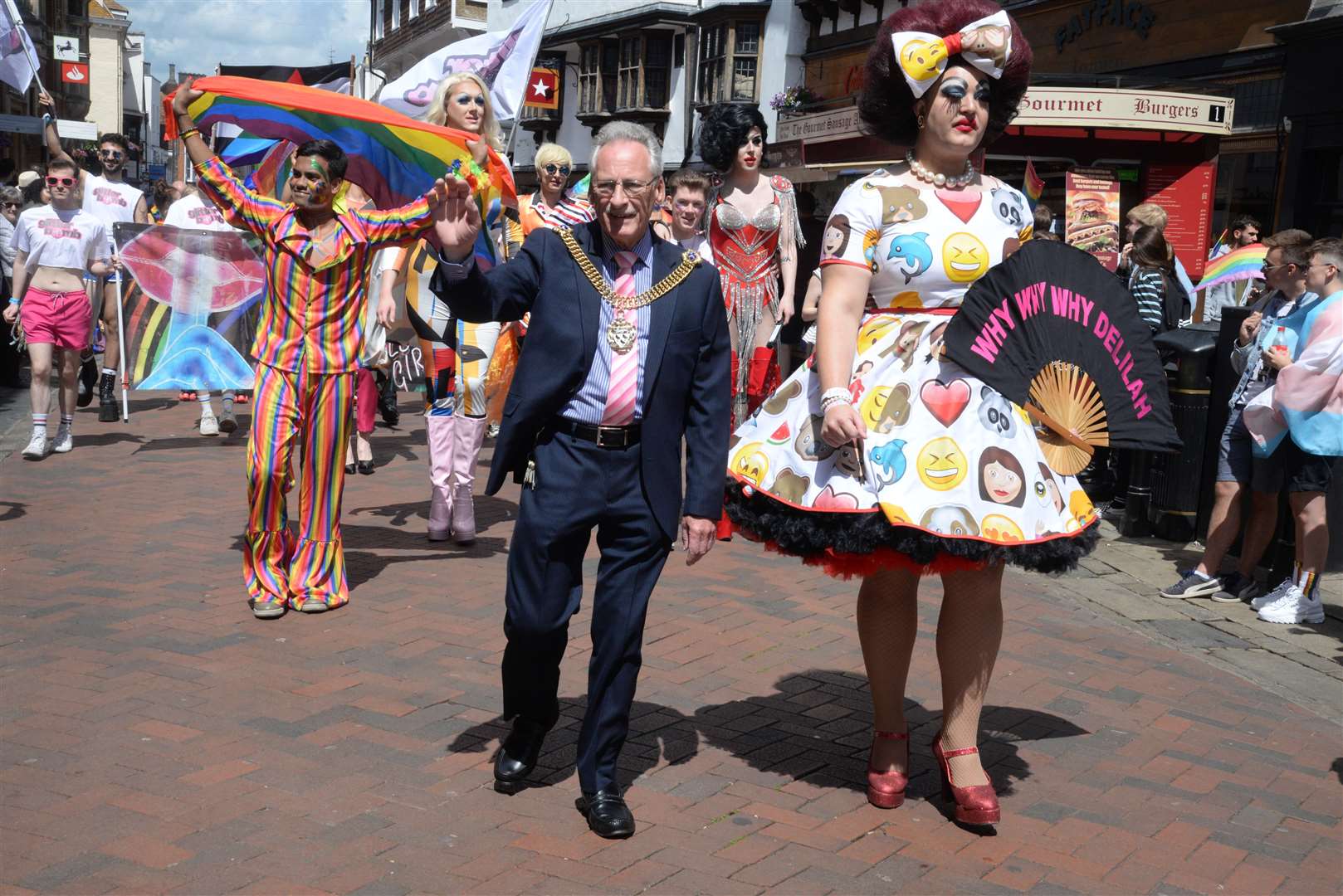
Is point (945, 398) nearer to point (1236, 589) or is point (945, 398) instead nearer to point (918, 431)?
point (918, 431)

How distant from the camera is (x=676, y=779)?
14.0 ft

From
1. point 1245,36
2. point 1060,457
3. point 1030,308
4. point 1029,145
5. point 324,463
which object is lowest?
point 324,463

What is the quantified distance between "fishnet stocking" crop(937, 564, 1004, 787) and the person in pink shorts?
785 cm

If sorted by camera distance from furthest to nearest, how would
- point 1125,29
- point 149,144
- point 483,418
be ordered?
point 149,144, point 1125,29, point 483,418

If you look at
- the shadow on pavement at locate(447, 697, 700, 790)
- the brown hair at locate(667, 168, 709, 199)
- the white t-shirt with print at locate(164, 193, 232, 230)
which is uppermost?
the brown hair at locate(667, 168, 709, 199)

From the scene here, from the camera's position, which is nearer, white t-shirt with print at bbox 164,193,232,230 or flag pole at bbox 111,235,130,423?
Result: flag pole at bbox 111,235,130,423

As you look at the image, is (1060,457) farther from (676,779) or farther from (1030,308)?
(676,779)

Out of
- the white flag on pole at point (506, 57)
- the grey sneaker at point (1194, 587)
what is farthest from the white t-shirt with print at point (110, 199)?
the grey sneaker at point (1194, 587)

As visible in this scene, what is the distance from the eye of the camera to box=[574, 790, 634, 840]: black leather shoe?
379 centimetres

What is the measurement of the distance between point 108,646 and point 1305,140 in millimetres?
13233

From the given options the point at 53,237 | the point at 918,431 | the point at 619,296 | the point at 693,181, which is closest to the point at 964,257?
the point at 918,431

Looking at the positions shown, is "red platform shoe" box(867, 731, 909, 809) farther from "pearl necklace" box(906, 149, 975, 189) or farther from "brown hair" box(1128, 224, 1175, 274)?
"brown hair" box(1128, 224, 1175, 274)

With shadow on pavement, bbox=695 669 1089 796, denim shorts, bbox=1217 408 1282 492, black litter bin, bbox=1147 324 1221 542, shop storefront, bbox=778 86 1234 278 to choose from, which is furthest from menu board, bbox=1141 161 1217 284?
shadow on pavement, bbox=695 669 1089 796

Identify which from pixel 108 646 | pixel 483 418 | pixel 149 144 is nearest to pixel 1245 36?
pixel 483 418
